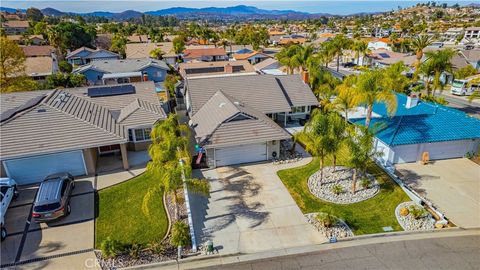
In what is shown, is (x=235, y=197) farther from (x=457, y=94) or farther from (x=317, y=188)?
(x=457, y=94)

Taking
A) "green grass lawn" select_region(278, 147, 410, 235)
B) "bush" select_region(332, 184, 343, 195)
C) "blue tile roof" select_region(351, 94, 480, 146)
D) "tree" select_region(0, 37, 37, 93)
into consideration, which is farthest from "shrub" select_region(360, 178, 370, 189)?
"tree" select_region(0, 37, 37, 93)

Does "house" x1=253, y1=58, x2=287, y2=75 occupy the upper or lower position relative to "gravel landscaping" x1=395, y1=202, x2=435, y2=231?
upper

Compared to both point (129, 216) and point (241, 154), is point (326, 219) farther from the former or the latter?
point (129, 216)

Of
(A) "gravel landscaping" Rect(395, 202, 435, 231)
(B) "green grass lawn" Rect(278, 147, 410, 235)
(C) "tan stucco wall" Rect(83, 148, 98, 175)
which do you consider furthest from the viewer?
(C) "tan stucco wall" Rect(83, 148, 98, 175)

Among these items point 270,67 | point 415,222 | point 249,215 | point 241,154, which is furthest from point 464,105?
point 249,215

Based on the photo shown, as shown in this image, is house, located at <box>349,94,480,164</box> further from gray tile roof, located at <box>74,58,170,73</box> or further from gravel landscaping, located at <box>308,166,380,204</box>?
gray tile roof, located at <box>74,58,170,73</box>

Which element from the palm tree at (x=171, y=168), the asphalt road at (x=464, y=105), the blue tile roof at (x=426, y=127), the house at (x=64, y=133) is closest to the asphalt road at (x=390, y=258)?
the palm tree at (x=171, y=168)
